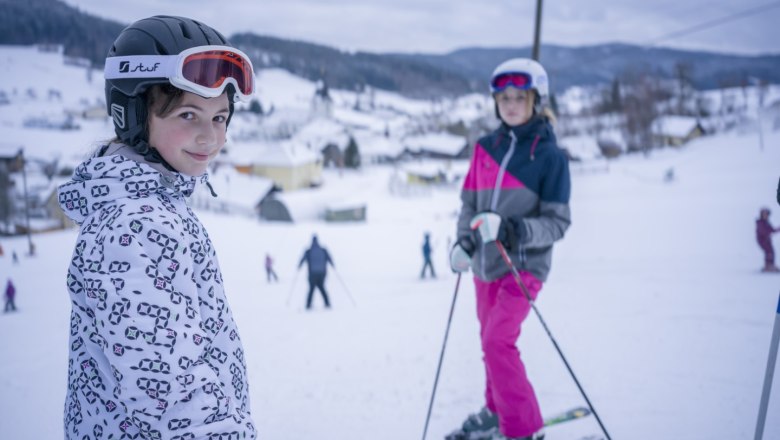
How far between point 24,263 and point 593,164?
44.2 metres

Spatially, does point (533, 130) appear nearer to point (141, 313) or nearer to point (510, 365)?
point (510, 365)

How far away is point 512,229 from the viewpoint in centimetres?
255

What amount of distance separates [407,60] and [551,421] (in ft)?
452

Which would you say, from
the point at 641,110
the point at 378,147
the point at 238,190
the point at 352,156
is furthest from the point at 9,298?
the point at 641,110

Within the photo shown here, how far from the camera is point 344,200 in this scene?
3575 cm

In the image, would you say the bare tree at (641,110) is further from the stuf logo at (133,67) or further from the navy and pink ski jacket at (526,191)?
the stuf logo at (133,67)

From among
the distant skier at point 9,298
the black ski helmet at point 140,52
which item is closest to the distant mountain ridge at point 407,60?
the black ski helmet at point 140,52

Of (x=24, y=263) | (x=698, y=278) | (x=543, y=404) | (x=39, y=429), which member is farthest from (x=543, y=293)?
(x=24, y=263)

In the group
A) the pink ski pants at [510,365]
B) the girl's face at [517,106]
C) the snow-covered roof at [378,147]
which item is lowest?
the pink ski pants at [510,365]

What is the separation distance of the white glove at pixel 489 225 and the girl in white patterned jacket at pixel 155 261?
1.56 metres

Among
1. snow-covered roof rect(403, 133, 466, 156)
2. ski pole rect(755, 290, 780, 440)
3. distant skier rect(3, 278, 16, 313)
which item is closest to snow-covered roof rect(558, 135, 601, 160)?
snow-covered roof rect(403, 133, 466, 156)

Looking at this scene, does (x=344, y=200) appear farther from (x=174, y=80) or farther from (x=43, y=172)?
(x=174, y=80)

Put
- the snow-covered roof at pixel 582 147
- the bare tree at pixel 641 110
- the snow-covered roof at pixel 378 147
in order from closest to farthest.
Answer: the snow-covered roof at pixel 582 147, the bare tree at pixel 641 110, the snow-covered roof at pixel 378 147

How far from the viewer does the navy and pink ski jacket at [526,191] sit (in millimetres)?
2566
